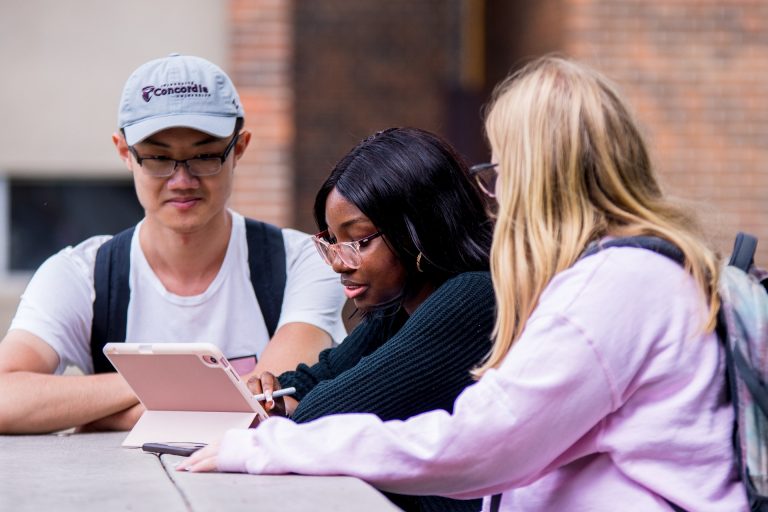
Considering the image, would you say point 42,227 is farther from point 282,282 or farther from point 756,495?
point 756,495

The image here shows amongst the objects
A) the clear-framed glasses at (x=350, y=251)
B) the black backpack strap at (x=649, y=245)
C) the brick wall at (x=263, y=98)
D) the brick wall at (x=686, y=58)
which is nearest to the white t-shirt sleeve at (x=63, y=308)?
the clear-framed glasses at (x=350, y=251)

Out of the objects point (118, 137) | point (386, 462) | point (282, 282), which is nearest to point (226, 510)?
point (386, 462)

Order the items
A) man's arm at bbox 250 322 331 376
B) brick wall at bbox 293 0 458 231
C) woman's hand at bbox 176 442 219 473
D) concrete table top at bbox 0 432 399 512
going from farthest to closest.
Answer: brick wall at bbox 293 0 458 231 < man's arm at bbox 250 322 331 376 < woman's hand at bbox 176 442 219 473 < concrete table top at bbox 0 432 399 512

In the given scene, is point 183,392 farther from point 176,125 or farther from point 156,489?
point 176,125

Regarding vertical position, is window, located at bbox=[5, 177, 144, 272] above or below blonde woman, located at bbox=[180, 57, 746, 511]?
below

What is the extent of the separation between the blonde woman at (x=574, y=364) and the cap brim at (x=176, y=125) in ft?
4.21

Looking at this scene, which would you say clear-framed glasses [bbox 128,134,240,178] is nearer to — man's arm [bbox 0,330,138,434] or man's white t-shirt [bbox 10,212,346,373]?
man's white t-shirt [bbox 10,212,346,373]

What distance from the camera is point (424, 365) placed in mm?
2551

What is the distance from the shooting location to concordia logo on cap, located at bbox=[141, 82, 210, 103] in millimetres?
3385

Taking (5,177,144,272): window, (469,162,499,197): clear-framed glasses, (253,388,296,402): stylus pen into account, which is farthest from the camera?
(5,177,144,272): window

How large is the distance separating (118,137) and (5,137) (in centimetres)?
400

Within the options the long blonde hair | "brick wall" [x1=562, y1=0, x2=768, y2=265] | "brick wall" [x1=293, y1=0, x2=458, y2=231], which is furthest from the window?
Answer: the long blonde hair

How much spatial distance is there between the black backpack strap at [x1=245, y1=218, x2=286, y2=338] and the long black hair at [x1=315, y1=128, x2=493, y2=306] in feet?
2.22

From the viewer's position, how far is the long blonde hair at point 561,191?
2121 mm
